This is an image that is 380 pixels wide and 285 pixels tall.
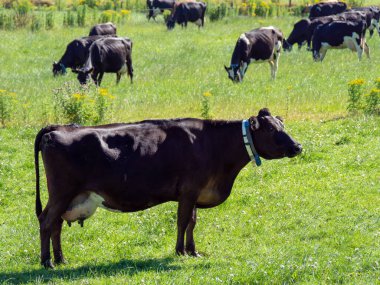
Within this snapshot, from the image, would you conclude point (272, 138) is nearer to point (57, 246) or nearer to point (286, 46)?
point (57, 246)

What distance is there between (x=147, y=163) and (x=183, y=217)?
768mm

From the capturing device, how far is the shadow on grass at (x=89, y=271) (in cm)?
932

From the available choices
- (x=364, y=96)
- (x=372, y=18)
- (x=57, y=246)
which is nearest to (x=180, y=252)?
(x=57, y=246)

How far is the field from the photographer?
30.3 feet

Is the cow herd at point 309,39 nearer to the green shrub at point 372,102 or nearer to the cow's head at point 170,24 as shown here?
the cow's head at point 170,24

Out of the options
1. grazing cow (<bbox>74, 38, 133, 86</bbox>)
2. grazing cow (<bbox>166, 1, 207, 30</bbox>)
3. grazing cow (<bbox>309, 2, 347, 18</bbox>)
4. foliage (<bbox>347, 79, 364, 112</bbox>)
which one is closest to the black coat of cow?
grazing cow (<bbox>309, 2, 347, 18</bbox>)

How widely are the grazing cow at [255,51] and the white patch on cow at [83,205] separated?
16306 millimetres

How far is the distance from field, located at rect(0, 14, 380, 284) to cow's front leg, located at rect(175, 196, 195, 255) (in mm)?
141

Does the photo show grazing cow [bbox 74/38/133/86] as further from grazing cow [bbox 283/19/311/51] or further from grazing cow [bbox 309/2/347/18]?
grazing cow [bbox 309/2/347/18]

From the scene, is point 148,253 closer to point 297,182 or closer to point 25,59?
point 297,182

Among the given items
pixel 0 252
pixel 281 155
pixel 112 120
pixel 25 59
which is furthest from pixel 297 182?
pixel 25 59

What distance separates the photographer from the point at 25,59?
31.3 meters

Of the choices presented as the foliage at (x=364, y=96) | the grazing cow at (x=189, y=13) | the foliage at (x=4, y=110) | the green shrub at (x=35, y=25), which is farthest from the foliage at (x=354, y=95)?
the grazing cow at (x=189, y=13)

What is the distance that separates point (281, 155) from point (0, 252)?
12.2 ft
